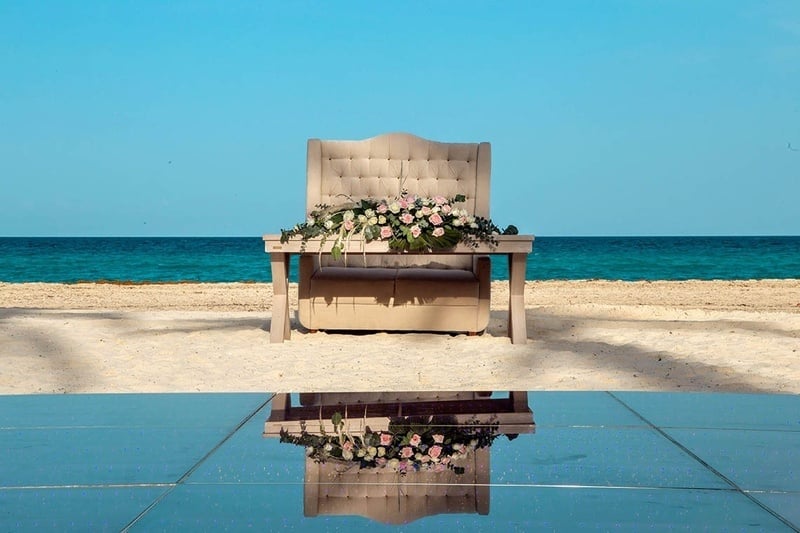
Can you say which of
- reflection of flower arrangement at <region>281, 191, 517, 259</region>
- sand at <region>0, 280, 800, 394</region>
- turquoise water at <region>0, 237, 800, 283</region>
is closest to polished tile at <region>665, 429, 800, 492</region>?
sand at <region>0, 280, 800, 394</region>

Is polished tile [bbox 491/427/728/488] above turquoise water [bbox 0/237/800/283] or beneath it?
above

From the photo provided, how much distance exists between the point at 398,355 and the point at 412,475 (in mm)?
5089

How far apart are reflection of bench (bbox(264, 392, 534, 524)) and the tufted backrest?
5618 millimetres

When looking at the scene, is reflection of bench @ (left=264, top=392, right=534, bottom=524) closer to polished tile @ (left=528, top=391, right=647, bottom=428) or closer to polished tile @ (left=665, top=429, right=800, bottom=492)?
polished tile @ (left=528, top=391, right=647, bottom=428)

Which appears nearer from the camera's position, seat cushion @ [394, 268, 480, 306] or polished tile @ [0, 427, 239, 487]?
polished tile @ [0, 427, 239, 487]

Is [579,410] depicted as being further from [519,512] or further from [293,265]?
[293,265]

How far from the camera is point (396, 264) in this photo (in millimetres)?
9141

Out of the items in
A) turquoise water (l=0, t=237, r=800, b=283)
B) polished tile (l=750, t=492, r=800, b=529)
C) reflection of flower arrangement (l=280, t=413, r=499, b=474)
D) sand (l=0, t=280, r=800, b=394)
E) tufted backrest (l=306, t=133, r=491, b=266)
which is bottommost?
turquoise water (l=0, t=237, r=800, b=283)

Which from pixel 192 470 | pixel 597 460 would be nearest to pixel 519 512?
pixel 597 460

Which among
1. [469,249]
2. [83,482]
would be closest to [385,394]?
[83,482]

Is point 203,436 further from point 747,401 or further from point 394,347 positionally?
point 394,347

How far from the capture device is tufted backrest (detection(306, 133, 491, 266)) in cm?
928

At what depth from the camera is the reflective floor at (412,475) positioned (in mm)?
2074

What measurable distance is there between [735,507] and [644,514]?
235 millimetres
